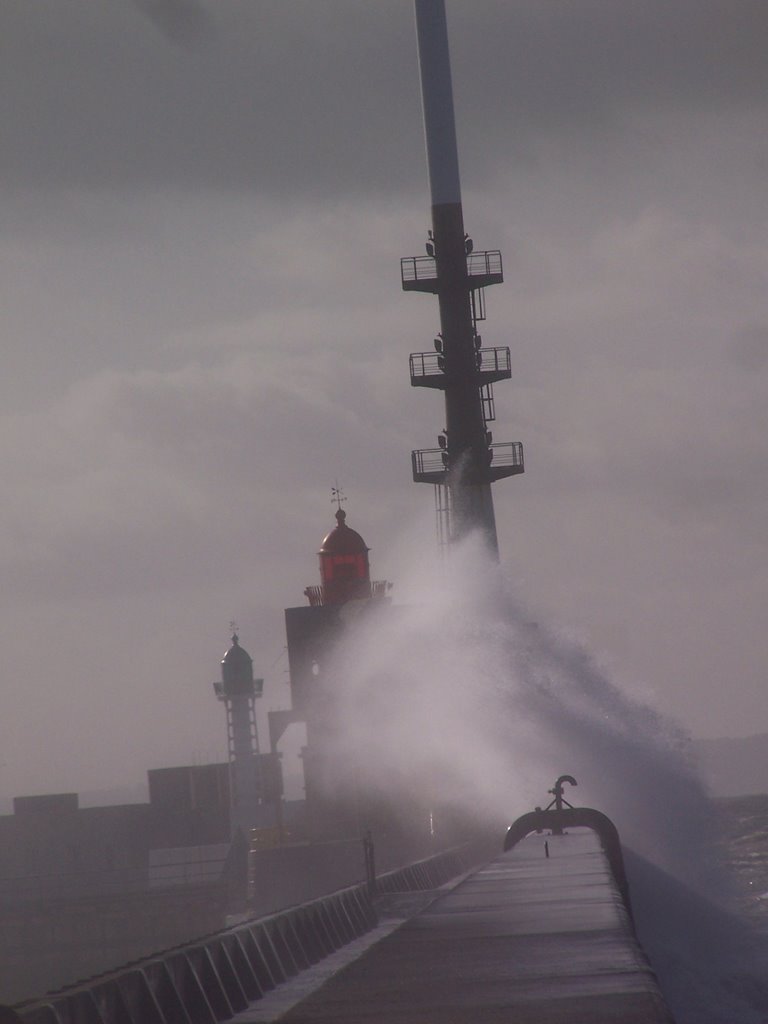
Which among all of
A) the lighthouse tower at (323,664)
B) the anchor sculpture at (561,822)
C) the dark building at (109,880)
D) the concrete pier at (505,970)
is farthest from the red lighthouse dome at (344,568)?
the concrete pier at (505,970)

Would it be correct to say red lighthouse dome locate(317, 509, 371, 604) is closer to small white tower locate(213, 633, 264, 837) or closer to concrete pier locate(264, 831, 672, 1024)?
small white tower locate(213, 633, 264, 837)

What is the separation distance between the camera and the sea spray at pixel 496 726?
45.0 meters

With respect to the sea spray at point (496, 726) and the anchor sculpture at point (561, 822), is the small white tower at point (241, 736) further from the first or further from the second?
the anchor sculpture at point (561, 822)

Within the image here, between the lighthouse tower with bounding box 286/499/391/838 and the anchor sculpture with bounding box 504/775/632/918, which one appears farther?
the lighthouse tower with bounding box 286/499/391/838

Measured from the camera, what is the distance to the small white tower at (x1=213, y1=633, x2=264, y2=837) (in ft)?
214

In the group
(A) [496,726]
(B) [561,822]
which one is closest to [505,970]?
→ (B) [561,822]

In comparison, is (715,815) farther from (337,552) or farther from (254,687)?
(254,687)

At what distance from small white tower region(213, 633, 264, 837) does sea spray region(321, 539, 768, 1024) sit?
682 inches

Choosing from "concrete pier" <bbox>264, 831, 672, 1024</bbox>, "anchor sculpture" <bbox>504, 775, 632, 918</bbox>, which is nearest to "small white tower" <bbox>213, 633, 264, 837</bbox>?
"anchor sculpture" <bbox>504, 775, 632, 918</bbox>

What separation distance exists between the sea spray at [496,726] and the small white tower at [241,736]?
17313 mm

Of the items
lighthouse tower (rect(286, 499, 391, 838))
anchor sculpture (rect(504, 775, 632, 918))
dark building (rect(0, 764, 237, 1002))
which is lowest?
dark building (rect(0, 764, 237, 1002))

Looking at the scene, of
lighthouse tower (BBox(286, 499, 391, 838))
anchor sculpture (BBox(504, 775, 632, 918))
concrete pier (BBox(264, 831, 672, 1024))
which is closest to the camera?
concrete pier (BBox(264, 831, 672, 1024))

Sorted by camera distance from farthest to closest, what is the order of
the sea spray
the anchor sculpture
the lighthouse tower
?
the lighthouse tower, the sea spray, the anchor sculpture

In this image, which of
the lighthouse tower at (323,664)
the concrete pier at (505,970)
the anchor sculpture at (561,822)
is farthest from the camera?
the lighthouse tower at (323,664)
